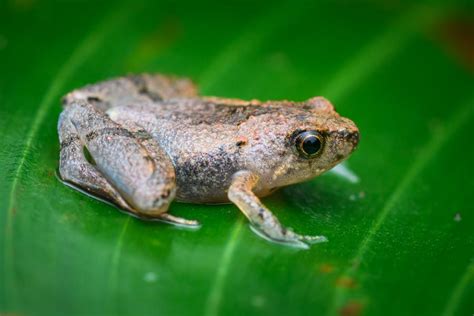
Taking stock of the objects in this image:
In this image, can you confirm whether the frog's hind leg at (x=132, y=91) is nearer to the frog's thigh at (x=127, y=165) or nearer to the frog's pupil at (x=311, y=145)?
the frog's thigh at (x=127, y=165)

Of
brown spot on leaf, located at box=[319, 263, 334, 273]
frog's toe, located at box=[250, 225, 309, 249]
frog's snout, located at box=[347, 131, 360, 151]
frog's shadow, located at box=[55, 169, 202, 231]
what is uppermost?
frog's snout, located at box=[347, 131, 360, 151]

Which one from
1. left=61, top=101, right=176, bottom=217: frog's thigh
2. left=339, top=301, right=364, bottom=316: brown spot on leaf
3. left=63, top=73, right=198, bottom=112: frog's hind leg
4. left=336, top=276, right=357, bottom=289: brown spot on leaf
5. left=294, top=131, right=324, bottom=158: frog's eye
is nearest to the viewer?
left=339, top=301, right=364, bottom=316: brown spot on leaf

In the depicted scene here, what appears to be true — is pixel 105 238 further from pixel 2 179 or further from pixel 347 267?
pixel 347 267

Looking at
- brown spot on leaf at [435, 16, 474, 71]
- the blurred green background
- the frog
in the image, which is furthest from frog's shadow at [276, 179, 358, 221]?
brown spot on leaf at [435, 16, 474, 71]

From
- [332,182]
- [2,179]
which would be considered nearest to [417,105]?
[332,182]

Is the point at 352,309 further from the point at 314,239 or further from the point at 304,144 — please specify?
the point at 304,144

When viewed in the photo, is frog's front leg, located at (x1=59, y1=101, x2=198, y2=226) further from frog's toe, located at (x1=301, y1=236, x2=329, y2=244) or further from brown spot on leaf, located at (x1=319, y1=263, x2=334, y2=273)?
brown spot on leaf, located at (x1=319, y1=263, x2=334, y2=273)

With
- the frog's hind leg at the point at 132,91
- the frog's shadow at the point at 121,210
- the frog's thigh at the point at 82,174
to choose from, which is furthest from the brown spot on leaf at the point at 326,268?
the frog's hind leg at the point at 132,91
